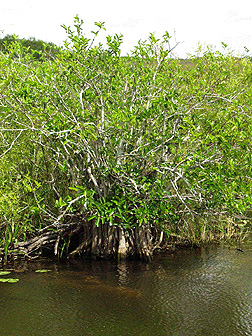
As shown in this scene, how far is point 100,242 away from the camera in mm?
8391

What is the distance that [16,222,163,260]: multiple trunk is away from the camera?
824cm

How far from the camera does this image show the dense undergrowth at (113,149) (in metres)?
6.78

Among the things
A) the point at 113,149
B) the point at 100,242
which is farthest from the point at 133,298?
the point at 113,149

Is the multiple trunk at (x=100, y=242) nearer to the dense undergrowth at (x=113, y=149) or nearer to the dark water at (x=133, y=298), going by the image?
the dense undergrowth at (x=113, y=149)

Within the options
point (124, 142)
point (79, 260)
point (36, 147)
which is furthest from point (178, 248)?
point (36, 147)

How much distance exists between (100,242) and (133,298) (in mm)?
2209

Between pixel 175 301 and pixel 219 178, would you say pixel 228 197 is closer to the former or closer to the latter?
pixel 219 178

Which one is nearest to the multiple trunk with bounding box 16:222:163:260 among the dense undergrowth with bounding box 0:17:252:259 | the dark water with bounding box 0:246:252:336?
the dense undergrowth with bounding box 0:17:252:259

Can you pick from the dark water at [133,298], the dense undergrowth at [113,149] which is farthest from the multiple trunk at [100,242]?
the dark water at [133,298]

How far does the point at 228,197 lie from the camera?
6.43 meters

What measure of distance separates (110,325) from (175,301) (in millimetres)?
1249

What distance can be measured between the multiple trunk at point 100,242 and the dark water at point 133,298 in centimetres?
30

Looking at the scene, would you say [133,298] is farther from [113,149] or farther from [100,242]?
[113,149]

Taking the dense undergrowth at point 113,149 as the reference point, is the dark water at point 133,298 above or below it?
below
